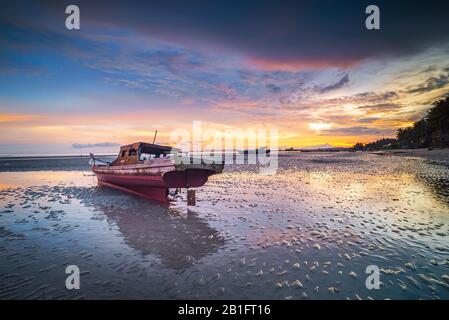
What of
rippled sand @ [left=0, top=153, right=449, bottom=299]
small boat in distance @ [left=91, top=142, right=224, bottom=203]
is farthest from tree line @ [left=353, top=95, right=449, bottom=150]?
small boat in distance @ [left=91, top=142, right=224, bottom=203]

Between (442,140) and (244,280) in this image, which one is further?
(442,140)

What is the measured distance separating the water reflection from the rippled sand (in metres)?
0.05

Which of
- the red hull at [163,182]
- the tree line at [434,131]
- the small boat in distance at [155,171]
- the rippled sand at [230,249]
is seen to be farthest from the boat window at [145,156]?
the tree line at [434,131]

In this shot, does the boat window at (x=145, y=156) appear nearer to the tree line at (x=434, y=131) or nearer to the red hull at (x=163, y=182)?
the red hull at (x=163, y=182)

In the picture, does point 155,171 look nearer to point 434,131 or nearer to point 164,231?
point 164,231

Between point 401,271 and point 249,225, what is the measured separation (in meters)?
5.28

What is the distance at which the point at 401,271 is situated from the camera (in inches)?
230

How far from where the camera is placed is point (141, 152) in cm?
1712

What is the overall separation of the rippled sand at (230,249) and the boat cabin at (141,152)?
4477 millimetres

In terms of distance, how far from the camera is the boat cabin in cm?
1705
